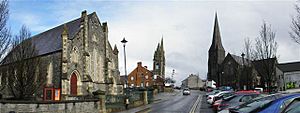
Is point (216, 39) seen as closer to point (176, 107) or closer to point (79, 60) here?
point (79, 60)

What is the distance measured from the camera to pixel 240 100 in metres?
16.5

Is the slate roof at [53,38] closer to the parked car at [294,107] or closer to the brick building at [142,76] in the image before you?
the parked car at [294,107]

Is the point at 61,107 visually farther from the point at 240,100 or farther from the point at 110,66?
the point at 110,66

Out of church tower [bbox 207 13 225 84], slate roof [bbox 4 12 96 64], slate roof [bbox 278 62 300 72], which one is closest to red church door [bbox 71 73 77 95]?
slate roof [bbox 4 12 96 64]

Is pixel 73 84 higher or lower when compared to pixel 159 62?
lower

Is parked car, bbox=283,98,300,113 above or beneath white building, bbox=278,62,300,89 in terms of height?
beneath

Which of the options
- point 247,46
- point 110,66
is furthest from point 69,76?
point 247,46

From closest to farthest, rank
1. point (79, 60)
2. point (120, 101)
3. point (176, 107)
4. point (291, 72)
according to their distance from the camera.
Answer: point (120, 101) → point (176, 107) → point (79, 60) → point (291, 72)

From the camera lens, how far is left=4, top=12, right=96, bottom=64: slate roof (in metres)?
43.7

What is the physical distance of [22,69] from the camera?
96.1 feet

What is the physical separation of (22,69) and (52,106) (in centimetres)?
1055

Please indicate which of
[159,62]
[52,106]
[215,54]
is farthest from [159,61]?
[52,106]

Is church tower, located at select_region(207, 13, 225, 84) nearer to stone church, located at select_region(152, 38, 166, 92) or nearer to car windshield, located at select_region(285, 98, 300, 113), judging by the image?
stone church, located at select_region(152, 38, 166, 92)

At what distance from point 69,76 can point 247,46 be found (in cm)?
2247
